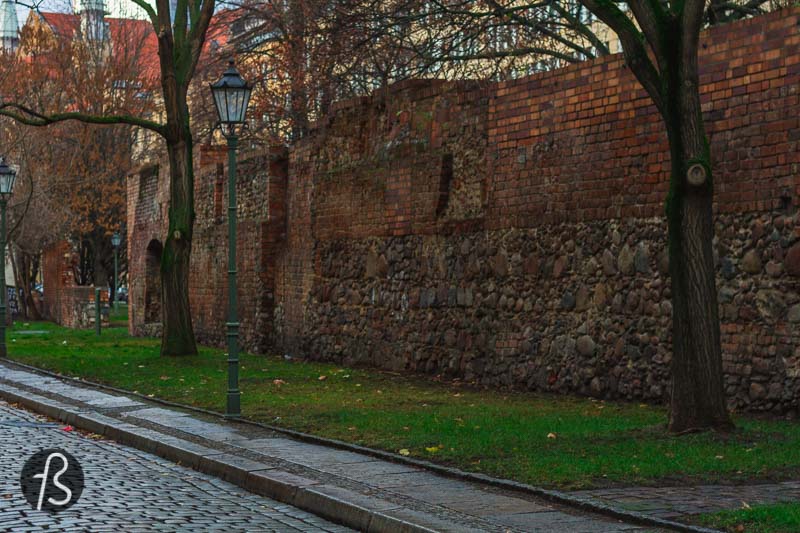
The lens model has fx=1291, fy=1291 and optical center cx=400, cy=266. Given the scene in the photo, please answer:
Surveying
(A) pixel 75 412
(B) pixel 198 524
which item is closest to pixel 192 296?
(A) pixel 75 412

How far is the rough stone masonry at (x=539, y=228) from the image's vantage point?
512 inches

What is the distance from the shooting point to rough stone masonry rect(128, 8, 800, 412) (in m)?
13.0

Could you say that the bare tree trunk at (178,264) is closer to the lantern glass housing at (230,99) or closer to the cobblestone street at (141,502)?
the lantern glass housing at (230,99)

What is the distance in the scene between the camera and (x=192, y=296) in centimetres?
3047

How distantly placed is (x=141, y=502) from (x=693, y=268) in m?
5.04

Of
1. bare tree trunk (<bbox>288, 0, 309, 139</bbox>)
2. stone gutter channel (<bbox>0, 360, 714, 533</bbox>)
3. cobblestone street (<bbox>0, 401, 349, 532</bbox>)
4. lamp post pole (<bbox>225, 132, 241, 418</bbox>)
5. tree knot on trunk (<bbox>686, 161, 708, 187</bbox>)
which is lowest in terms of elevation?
cobblestone street (<bbox>0, 401, 349, 532</bbox>)

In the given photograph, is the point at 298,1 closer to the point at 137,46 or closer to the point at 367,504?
the point at 137,46

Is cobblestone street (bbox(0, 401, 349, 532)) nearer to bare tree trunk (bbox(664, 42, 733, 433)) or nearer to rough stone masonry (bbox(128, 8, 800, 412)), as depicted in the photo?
bare tree trunk (bbox(664, 42, 733, 433))

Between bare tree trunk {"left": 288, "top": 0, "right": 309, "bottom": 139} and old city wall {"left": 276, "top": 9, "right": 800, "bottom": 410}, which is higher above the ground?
bare tree trunk {"left": 288, "top": 0, "right": 309, "bottom": 139}

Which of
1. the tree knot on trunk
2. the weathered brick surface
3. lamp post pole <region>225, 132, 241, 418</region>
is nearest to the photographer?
the tree knot on trunk

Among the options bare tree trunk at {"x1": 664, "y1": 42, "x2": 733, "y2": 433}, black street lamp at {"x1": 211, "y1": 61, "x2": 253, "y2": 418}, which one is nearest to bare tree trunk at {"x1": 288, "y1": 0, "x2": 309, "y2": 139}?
black street lamp at {"x1": 211, "y1": 61, "x2": 253, "y2": 418}

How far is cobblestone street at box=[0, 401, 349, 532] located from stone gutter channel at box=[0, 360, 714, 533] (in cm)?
15

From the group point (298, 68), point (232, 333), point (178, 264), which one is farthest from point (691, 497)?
point (298, 68)

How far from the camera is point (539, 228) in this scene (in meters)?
16.3
